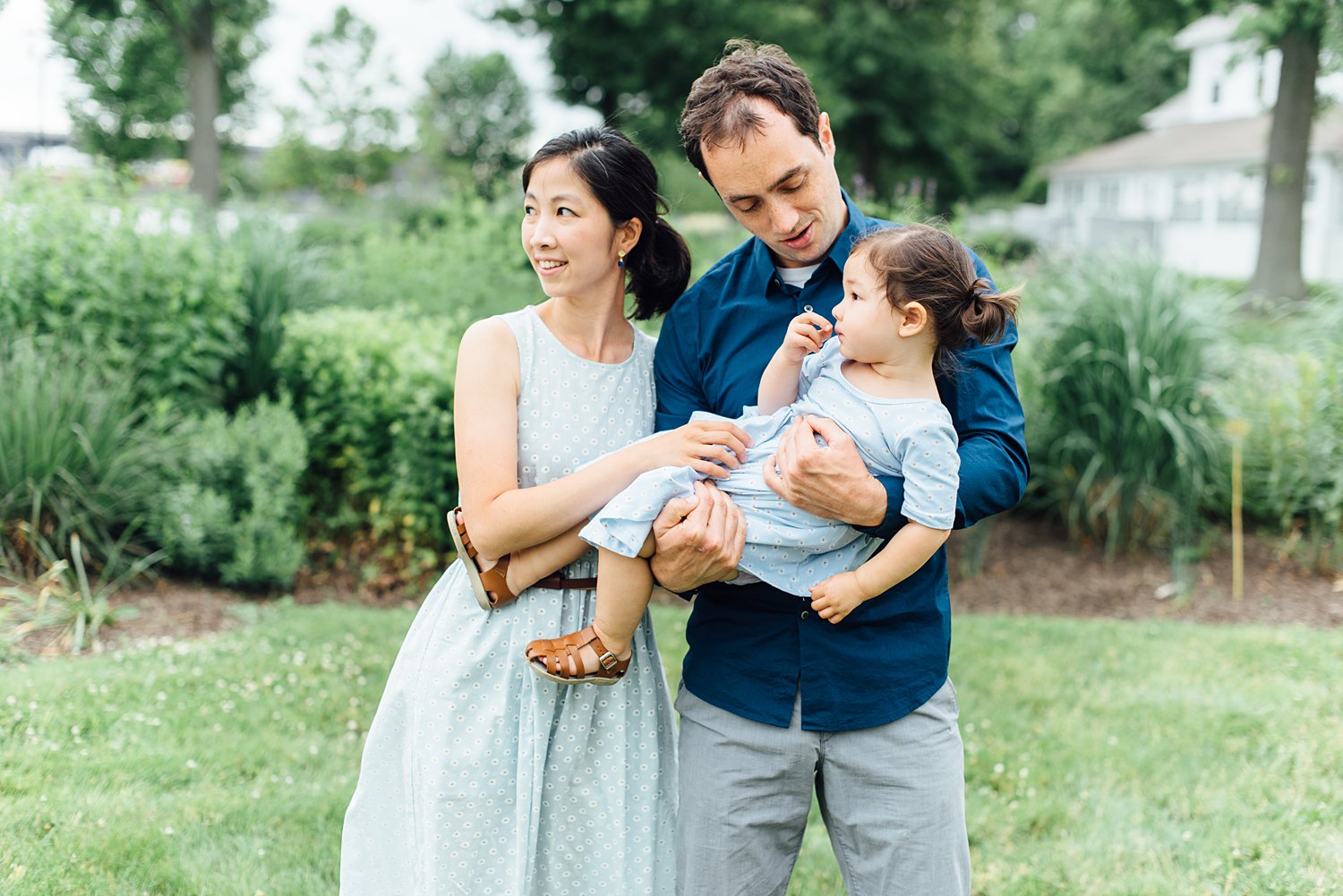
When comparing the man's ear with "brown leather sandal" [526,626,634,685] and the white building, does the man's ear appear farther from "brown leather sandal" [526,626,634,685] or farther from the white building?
the white building

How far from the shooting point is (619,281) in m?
2.42

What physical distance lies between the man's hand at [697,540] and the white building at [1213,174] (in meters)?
22.1

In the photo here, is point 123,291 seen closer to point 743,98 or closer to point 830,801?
point 743,98

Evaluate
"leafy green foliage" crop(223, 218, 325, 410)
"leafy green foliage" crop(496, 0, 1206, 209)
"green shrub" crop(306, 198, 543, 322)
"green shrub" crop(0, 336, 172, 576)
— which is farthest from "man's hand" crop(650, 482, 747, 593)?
"leafy green foliage" crop(496, 0, 1206, 209)

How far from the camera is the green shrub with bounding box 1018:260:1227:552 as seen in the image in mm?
6457

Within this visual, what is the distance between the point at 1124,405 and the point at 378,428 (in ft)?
14.3

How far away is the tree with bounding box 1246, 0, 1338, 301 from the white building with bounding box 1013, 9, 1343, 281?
2.43 m

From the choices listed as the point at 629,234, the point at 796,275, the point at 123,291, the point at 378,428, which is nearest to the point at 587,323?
the point at 629,234

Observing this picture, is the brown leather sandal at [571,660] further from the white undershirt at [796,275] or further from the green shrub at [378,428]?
the green shrub at [378,428]

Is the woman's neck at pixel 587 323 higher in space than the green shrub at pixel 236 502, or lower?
higher

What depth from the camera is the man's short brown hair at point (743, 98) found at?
213cm

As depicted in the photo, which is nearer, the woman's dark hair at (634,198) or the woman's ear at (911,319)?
the woman's ear at (911,319)

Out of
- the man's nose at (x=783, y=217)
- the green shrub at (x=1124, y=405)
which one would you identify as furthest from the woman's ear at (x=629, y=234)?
the green shrub at (x=1124, y=405)

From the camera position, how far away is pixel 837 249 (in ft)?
7.33
